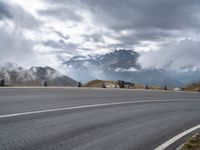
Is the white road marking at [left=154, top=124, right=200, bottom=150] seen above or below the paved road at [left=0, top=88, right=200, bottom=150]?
below

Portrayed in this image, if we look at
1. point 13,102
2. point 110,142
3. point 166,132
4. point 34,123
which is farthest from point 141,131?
point 13,102

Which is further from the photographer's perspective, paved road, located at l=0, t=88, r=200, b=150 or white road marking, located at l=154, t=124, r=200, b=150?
white road marking, located at l=154, t=124, r=200, b=150

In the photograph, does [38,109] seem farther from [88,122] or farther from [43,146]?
[43,146]

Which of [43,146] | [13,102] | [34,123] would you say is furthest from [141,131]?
[13,102]

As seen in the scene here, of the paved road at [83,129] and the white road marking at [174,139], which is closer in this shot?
the paved road at [83,129]

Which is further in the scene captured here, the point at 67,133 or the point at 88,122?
the point at 88,122

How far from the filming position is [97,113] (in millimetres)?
14914

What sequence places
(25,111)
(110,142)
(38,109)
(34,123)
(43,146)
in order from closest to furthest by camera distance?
(43,146) → (110,142) → (34,123) → (25,111) → (38,109)

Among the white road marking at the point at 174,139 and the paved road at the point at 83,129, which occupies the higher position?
the paved road at the point at 83,129

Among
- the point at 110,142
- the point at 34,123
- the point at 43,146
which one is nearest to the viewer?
the point at 43,146

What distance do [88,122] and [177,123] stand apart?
13.4 ft

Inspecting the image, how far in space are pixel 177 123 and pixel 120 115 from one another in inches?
86.2

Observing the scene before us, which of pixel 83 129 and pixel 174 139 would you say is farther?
pixel 174 139

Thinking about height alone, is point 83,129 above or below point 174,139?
above
